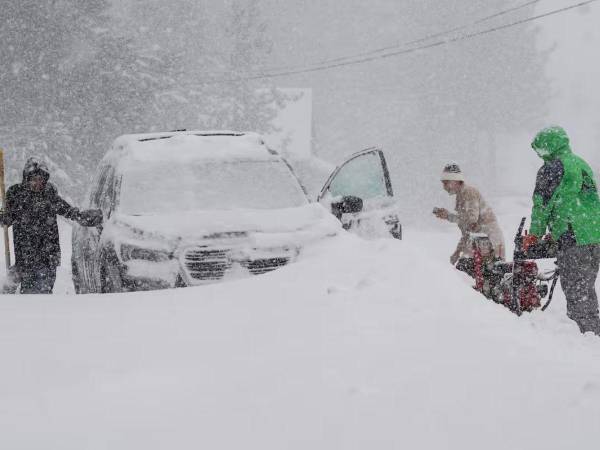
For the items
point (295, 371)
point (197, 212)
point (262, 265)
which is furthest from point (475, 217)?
point (295, 371)

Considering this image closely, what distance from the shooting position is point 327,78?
89.8 meters

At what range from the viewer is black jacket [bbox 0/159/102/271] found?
6.61m

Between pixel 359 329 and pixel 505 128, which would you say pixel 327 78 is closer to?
pixel 505 128

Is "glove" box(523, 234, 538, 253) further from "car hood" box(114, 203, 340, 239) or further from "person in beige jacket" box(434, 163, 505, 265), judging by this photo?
"car hood" box(114, 203, 340, 239)

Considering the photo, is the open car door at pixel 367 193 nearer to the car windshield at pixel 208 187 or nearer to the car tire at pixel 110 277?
the car windshield at pixel 208 187

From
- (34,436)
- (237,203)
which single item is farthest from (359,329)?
(237,203)

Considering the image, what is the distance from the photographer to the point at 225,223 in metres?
5.71

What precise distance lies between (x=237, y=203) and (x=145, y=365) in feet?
11.4

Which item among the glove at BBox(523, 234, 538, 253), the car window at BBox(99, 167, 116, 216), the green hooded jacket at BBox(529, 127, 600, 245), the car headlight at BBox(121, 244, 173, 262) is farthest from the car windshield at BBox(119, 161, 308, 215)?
the green hooded jacket at BBox(529, 127, 600, 245)

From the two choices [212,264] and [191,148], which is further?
[191,148]

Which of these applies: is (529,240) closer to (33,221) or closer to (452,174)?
(452,174)

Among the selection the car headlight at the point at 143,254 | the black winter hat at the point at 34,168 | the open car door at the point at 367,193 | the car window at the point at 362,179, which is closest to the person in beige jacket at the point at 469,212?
the open car door at the point at 367,193

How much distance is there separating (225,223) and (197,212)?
34cm

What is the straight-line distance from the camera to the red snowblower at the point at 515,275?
6266 mm
